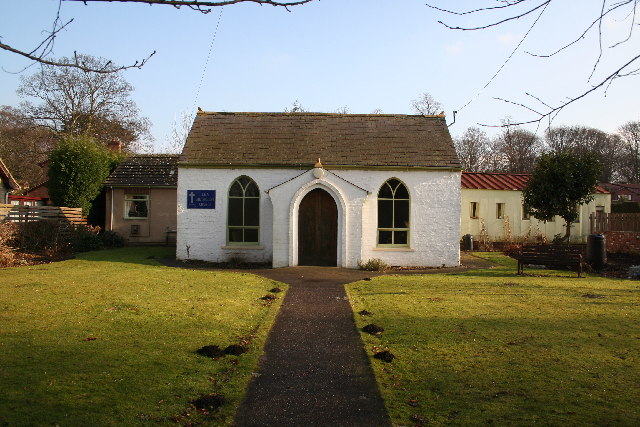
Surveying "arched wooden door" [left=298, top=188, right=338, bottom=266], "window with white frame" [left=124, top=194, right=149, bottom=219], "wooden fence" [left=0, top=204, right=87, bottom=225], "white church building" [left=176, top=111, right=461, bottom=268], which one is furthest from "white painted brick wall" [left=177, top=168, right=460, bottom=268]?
"window with white frame" [left=124, top=194, right=149, bottom=219]

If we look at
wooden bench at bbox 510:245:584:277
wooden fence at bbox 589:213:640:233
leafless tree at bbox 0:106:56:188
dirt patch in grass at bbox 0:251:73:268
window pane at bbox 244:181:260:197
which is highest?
leafless tree at bbox 0:106:56:188

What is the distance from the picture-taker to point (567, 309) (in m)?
10.1

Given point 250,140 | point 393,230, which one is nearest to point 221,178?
point 250,140

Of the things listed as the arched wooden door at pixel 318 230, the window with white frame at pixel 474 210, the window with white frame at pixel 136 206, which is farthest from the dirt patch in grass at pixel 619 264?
the window with white frame at pixel 136 206

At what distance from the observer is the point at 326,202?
700 inches

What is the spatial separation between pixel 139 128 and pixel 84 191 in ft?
70.4

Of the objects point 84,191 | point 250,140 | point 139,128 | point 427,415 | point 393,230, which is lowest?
point 427,415

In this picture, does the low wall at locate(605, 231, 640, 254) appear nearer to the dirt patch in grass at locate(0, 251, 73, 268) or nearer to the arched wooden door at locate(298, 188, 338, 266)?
the arched wooden door at locate(298, 188, 338, 266)

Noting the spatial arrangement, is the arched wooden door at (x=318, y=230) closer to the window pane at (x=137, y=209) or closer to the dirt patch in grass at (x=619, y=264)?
the dirt patch in grass at (x=619, y=264)

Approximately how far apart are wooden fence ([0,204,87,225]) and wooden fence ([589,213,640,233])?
25.6 meters

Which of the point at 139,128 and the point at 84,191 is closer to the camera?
the point at 84,191

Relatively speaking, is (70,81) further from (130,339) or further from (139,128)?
(130,339)

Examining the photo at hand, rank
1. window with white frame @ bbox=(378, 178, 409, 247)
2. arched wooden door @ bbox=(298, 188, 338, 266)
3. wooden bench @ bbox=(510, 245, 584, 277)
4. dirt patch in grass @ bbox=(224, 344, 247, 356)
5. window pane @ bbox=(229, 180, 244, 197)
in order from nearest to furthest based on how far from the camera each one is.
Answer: dirt patch in grass @ bbox=(224, 344, 247, 356) → wooden bench @ bbox=(510, 245, 584, 277) → arched wooden door @ bbox=(298, 188, 338, 266) → window with white frame @ bbox=(378, 178, 409, 247) → window pane @ bbox=(229, 180, 244, 197)

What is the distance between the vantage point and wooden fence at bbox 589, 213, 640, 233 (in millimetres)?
23125
